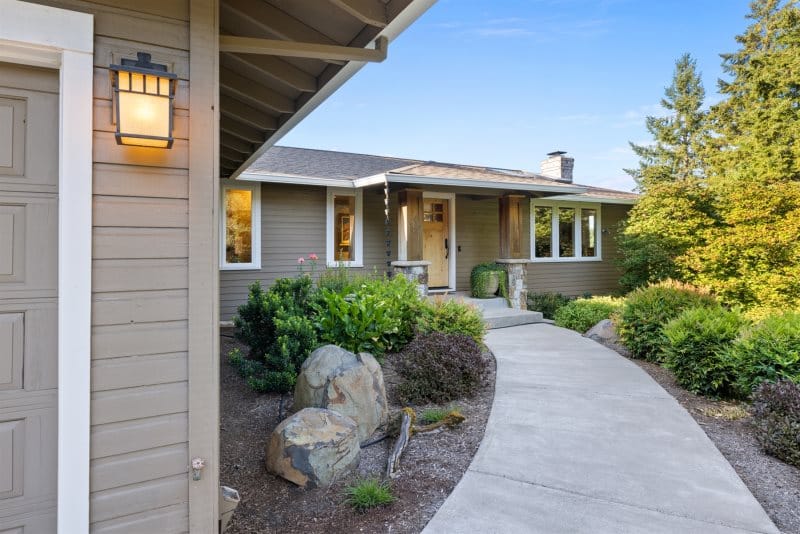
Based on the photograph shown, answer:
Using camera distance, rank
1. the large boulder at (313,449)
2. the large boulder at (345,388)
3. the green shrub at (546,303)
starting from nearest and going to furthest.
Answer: the large boulder at (313,449), the large boulder at (345,388), the green shrub at (546,303)

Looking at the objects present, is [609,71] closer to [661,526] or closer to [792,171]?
[792,171]

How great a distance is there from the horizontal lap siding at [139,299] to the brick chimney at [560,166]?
1236 cm

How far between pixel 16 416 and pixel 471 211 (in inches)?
377

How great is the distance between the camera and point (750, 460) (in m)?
3.00

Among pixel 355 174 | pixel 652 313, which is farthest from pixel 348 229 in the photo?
pixel 652 313

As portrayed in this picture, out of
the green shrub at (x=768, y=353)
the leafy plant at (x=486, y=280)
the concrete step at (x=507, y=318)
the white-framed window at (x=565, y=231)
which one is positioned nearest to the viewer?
the green shrub at (x=768, y=353)

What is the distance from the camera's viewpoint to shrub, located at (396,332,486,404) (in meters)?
4.07

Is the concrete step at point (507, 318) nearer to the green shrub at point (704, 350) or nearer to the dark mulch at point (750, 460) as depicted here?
the green shrub at point (704, 350)

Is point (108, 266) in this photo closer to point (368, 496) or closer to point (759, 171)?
point (368, 496)

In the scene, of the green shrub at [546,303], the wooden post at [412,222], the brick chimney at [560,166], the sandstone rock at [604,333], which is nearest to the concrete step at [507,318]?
the sandstone rock at [604,333]

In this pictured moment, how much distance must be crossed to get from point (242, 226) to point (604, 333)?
6.49m

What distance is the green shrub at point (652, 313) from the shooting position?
552 cm

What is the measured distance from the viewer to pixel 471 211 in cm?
1052

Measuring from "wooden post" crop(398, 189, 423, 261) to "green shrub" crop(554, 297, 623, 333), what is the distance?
9.37 ft
